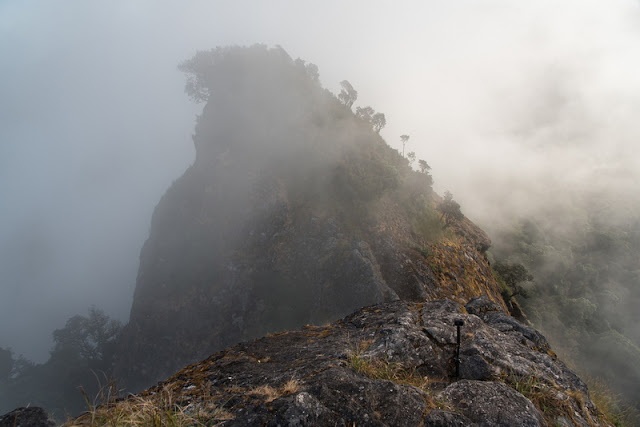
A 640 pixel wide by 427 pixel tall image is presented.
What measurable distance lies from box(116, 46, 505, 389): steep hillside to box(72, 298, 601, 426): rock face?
1689 centimetres

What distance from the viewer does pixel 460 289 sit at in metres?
27.8

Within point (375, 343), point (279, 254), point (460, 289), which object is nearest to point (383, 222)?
point (460, 289)

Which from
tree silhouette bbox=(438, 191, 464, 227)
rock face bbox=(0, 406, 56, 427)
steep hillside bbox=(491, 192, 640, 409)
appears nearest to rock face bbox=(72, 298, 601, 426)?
rock face bbox=(0, 406, 56, 427)

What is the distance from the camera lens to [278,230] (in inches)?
1400

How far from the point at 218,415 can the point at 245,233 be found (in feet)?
113

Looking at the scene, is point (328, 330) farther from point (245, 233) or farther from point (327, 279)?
point (245, 233)

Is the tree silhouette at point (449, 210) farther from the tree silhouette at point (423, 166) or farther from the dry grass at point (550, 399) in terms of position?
the dry grass at point (550, 399)

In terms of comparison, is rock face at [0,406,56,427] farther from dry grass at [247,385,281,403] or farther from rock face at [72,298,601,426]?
dry grass at [247,385,281,403]

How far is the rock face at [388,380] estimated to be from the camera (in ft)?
15.7

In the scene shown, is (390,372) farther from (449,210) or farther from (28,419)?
(449,210)

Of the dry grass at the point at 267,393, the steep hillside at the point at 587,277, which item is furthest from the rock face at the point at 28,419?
the steep hillside at the point at 587,277

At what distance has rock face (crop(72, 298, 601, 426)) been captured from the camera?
189 inches

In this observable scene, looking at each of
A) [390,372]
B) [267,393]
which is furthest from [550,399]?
[267,393]

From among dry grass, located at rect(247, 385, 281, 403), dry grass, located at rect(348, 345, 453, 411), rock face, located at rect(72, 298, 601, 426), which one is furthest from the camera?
dry grass, located at rect(348, 345, 453, 411)
